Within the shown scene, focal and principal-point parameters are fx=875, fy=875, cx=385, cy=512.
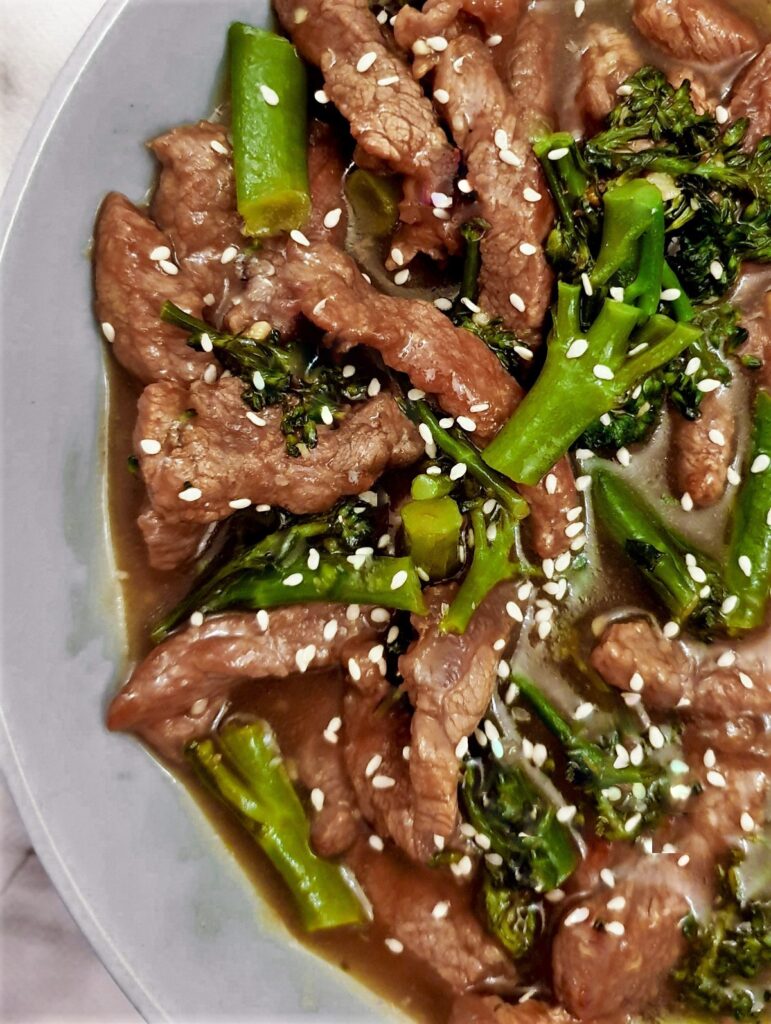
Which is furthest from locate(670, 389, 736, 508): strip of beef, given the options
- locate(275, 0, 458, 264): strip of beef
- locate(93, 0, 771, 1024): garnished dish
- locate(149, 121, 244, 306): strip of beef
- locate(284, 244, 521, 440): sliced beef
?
locate(149, 121, 244, 306): strip of beef

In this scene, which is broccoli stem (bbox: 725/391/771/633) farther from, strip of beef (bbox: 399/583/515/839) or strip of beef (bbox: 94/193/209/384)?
strip of beef (bbox: 94/193/209/384)

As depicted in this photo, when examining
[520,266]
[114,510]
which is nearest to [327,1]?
[520,266]

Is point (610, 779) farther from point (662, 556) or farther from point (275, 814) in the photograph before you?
point (275, 814)

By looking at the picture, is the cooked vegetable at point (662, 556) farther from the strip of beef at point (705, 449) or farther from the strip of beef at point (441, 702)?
the strip of beef at point (441, 702)

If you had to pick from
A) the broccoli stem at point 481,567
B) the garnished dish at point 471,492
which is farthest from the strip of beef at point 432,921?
the broccoli stem at point 481,567

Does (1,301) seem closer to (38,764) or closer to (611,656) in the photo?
(38,764)

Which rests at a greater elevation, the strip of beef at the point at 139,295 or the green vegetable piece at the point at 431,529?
the strip of beef at the point at 139,295

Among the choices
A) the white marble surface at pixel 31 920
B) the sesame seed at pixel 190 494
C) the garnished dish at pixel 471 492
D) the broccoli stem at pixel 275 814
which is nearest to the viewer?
the sesame seed at pixel 190 494
